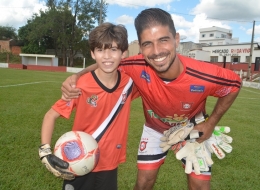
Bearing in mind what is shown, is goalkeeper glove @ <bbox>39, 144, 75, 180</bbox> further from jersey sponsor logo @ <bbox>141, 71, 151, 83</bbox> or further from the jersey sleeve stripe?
the jersey sleeve stripe

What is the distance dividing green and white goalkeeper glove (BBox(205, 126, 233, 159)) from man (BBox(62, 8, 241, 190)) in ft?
0.67

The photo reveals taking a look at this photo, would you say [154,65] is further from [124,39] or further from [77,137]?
[77,137]

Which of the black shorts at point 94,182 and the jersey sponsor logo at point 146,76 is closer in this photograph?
the black shorts at point 94,182

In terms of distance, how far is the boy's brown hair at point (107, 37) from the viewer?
287 centimetres

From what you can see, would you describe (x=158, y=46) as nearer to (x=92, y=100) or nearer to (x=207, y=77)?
(x=207, y=77)

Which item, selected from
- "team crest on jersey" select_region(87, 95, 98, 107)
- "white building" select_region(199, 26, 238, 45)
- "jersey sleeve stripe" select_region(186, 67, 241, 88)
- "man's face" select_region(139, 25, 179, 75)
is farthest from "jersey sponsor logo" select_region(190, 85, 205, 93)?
"white building" select_region(199, 26, 238, 45)

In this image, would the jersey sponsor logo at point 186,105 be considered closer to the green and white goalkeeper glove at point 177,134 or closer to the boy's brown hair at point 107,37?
the green and white goalkeeper glove at point 177,134

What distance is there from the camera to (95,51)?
9.71ft

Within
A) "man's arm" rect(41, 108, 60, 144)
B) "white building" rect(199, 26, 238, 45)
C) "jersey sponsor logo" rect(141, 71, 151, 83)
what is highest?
"white building" rect(199, 26, 238, 45)

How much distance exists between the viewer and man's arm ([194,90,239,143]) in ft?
10.8

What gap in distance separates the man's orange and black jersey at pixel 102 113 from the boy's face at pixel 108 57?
0.50 feet

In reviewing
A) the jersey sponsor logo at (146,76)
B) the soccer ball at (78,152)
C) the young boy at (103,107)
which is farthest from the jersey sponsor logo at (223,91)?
the soccer ball at (78,152)

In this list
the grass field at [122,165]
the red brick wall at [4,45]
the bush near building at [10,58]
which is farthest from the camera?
the red brick wall at [4,45]

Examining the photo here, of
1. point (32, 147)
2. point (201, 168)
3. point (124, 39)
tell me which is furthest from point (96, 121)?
point (32, 147)
